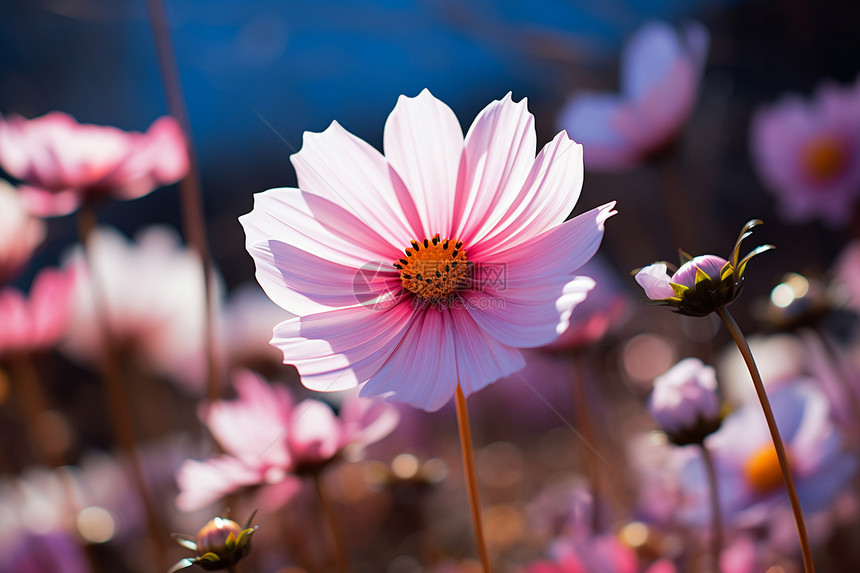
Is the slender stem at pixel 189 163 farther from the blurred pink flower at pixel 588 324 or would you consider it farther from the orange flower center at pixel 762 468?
the orange flower center at pixel 762 468

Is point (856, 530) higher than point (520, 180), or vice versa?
point (520, 180)

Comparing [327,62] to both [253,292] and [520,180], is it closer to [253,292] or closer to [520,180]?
[253,292]

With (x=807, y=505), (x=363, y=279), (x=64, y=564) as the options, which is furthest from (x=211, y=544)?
(x=807, y=505)

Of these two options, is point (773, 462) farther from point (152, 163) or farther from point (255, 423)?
point (152, 163)

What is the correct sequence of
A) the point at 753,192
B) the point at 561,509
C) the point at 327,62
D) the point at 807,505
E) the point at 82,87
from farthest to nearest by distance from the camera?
the point at 82,87 < the point at 753,192 < the point at 327,62 < the point at 561,509 < the point at 807,505

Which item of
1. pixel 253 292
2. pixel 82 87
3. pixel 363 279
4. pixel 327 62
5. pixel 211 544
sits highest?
pixel 82 87

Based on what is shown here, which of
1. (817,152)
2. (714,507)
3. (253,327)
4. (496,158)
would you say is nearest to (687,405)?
(714,507)

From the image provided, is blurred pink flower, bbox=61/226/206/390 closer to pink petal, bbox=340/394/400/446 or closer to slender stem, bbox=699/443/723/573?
pink petal, bbox=340/394/400/446
